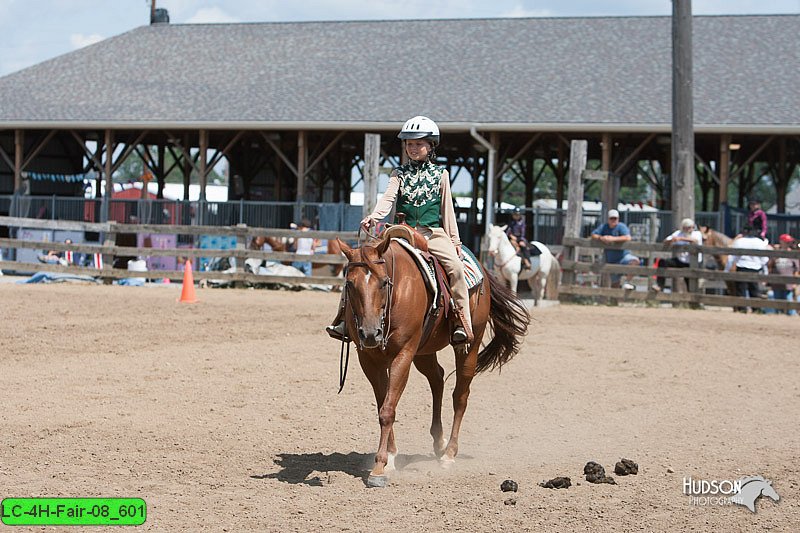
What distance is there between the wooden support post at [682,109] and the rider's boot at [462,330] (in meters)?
14.8

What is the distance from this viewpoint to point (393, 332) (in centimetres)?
661

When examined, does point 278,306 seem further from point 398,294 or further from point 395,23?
point 395,23

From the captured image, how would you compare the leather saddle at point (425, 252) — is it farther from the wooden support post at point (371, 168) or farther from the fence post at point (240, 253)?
the fence post at point (240, 253)

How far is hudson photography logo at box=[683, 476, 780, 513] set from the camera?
6.04 metres

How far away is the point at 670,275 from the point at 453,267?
13.8m

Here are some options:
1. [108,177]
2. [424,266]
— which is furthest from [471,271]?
[108,177]

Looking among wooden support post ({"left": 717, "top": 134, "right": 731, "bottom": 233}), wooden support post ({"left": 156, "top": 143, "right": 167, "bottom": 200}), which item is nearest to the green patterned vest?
wooden support post ({"left": 717, "top": 134, "right": 731, "bottom": 233})

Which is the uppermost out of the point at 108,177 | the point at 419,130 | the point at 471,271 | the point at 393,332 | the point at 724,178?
the point at 108,177

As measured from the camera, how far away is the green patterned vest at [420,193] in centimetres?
729

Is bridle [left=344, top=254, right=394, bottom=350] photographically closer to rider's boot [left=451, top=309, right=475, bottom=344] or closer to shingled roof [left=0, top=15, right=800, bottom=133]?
rider's boot [left=451, top=309, right=475, bottom=344]

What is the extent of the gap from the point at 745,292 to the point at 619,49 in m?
11.5

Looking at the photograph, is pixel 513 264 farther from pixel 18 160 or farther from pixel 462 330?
pixel 18 160

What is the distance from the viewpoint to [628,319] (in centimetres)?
1731

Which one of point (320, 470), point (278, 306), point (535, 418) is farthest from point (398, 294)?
point (278, 306)
